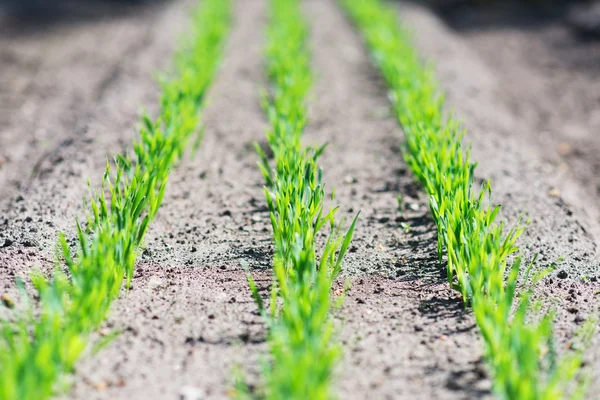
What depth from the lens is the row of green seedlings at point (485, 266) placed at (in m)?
1.65

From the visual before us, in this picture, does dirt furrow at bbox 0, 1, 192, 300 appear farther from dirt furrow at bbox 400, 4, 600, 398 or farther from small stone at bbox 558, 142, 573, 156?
small stone at bbox 558, 142, 573, 156

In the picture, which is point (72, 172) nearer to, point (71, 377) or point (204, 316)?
point (204, 316)

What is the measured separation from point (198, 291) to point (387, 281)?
706 millimetres

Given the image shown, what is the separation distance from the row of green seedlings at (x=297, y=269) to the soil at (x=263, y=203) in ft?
0.39

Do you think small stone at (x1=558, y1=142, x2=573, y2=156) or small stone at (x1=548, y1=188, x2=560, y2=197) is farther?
small stone at (x1=558, y1=142, x2=573, y2=156)

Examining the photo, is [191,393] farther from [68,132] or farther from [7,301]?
[68,132]

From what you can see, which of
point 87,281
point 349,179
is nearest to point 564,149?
point 349,179

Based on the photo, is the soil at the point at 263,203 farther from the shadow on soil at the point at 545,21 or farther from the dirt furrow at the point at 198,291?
the shadow on soil at the point at 545,21

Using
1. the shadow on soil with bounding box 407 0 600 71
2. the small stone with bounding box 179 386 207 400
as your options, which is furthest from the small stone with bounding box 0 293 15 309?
the shadow on soil with bounding box 407 0 600 71

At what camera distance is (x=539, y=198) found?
122 inches

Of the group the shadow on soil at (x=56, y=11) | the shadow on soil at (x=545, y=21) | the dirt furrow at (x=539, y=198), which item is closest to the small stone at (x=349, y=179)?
the dirt furrow at (x=539, y=198)

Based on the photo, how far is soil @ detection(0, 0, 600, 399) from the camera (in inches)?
79.4

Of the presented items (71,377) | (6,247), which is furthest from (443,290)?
(6,247)

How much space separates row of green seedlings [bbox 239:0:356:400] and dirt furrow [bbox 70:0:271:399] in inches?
4.3
